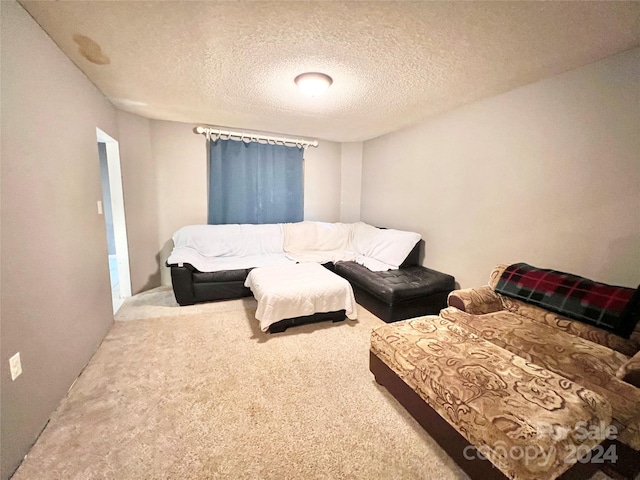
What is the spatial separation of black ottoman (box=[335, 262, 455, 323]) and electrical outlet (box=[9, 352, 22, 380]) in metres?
2.50

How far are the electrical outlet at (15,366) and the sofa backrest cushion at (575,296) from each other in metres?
3.05

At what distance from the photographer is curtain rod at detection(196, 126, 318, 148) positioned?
3.61 meters

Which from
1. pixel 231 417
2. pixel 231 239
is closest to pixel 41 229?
pixel 231 417

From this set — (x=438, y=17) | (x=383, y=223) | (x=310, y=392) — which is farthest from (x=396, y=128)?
(x=310, y=392)

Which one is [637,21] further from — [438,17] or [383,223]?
[383,223]

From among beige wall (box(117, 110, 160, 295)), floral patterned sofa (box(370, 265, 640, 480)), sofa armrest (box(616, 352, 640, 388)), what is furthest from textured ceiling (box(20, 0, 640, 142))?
sofa armrest (box(616, 352, 640, 388))

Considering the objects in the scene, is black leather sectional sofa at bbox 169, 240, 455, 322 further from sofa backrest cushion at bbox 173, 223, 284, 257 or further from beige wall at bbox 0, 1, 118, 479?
beige wall at bbox 0, 1, 118, 479

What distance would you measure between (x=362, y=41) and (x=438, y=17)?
432 millimetres

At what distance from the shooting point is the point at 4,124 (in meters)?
1.22

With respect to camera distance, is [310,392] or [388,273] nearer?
[310,392]

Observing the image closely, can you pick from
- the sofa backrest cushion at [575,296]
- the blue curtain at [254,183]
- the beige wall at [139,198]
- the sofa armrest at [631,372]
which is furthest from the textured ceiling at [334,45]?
the sofa armrest at [631,372]

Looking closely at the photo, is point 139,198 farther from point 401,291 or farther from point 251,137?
point 401,291

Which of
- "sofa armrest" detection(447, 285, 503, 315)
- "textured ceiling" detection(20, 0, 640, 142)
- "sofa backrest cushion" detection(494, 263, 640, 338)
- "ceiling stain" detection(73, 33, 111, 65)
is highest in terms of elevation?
"textured ceiling" detection(20, 0, 640, 142)

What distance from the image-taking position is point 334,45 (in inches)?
65.1
